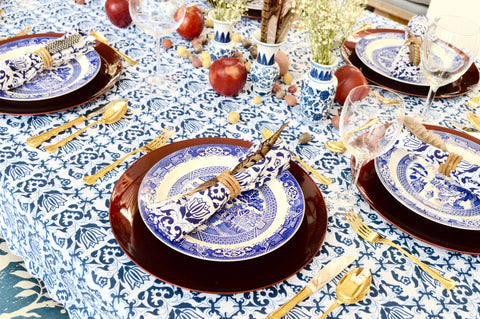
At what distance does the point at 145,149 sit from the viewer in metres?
0.91

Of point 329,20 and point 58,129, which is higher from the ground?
point 329,20

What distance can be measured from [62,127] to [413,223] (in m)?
0.77

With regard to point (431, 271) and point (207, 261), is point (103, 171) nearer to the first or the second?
point (207, 261)

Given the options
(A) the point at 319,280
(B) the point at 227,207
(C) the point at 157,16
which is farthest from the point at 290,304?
(C) the point at 157,16

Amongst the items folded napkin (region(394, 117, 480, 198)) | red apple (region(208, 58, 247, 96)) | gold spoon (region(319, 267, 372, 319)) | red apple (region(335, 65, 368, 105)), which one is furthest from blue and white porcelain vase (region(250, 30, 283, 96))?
gold spoon (region(319, 267, 372, 319))

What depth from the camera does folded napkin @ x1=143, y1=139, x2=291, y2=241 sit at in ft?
2.19

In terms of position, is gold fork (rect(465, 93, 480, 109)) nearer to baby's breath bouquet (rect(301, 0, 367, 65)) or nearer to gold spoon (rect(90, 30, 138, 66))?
baby's breath bouquet (rect(301, 0, 367, 65))

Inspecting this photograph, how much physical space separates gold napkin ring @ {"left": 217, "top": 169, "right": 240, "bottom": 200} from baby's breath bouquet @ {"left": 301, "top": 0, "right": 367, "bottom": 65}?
396 mm

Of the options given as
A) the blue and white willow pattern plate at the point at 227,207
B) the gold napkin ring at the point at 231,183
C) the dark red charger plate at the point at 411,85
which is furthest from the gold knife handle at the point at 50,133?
the dark red charger plate at the point at 411,85

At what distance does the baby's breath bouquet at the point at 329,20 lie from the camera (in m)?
0.89

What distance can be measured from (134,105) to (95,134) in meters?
0.14

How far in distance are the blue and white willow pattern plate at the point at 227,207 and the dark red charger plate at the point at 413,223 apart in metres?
0.16

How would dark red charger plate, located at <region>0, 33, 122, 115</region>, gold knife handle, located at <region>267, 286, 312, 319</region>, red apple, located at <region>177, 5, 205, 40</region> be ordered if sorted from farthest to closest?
1. red apple, located at <region>177, 5, 205, 40</region>
2. dark red charger plate, located at <region>0, 33, 122, 115</region>
3. gold knife handle, located at <region>267, 286, 312, 319</region>

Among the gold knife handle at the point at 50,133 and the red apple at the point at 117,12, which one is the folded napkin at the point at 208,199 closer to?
the gold knife handle at the point at 50,133
